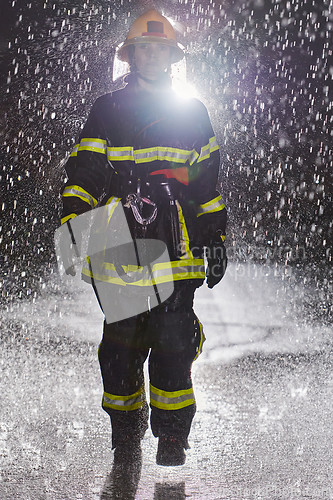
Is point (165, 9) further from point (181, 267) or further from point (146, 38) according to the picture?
point (181, 267)

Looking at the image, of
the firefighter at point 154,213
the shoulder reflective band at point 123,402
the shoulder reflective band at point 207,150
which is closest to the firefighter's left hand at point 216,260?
the firefighter at point 154,213

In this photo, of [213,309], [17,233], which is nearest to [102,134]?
[213,309]

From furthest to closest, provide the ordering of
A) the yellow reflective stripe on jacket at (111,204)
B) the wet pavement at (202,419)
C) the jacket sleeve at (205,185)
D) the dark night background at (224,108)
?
1. the dark night background at (224,108)
2. the jacket sleeve at (205,185)
3. the yellow reflective stripe on jacket at (111,204)
4. the wet pavement at (202,419)

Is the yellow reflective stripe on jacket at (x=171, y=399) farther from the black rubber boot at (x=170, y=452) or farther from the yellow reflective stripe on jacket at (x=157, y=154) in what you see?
the yellow reflective stripe on jacket at (x=157, y=154)

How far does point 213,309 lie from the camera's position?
5566mm

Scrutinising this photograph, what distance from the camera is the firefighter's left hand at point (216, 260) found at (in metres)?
2.26

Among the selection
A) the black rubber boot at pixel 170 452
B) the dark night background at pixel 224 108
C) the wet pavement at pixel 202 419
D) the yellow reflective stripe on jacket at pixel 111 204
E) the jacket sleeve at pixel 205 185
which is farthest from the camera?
the dark night background at pixel 224 108

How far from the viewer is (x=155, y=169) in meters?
2.19

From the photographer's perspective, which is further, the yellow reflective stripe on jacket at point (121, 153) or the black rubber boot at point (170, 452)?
the yellow reflective stripe on jacket at point (121, 153)

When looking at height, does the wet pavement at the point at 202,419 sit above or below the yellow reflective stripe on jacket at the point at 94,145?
below

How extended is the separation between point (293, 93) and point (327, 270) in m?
3.28

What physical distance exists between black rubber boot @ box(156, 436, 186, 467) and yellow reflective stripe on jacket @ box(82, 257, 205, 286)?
66 centimetres

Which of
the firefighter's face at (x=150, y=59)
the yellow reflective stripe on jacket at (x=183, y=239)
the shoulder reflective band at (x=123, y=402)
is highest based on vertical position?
the firefighter's face at (x=150, y=59)

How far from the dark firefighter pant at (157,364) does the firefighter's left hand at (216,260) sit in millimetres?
112
